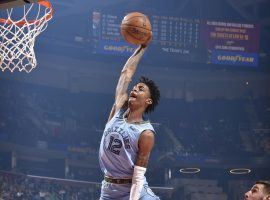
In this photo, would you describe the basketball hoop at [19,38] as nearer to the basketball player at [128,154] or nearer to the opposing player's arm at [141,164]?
the basketball player at [128,154]

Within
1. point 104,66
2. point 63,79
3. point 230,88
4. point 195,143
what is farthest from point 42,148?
point 230,88

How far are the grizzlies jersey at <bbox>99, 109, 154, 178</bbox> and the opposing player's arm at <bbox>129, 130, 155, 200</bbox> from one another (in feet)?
0.12

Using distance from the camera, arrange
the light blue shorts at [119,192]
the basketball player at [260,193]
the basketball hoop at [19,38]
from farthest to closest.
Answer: the basketball hoop at [19,38] → the light blue shorts at [119,192] → the basketball player at [260,193]

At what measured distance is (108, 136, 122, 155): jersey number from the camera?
11.6 ft

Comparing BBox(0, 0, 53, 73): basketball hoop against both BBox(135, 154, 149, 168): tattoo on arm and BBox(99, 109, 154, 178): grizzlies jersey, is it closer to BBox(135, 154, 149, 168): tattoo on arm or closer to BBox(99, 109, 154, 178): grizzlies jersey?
BBox(99, 109, 154, 178): grizzlies jersey

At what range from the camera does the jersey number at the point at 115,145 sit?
352 centimetres

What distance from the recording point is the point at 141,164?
348 centimetres

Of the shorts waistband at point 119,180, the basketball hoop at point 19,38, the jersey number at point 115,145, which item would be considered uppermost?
the basketball hoop at point 19,38

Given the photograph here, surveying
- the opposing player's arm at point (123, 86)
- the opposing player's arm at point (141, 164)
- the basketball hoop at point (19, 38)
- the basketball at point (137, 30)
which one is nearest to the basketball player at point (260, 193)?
the opposing player's arm at point (141, 164)

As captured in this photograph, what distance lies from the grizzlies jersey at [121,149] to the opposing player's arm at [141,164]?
36mm

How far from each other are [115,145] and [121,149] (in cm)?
5

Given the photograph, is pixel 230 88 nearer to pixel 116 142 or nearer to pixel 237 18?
pixel 237 18

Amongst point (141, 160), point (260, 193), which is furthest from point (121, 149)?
point (260, 193)

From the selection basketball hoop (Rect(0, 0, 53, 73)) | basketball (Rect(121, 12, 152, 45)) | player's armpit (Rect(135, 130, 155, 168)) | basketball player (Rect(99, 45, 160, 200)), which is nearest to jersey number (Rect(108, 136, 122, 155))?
basketball player (Rect(99, 45, 160, 200))
